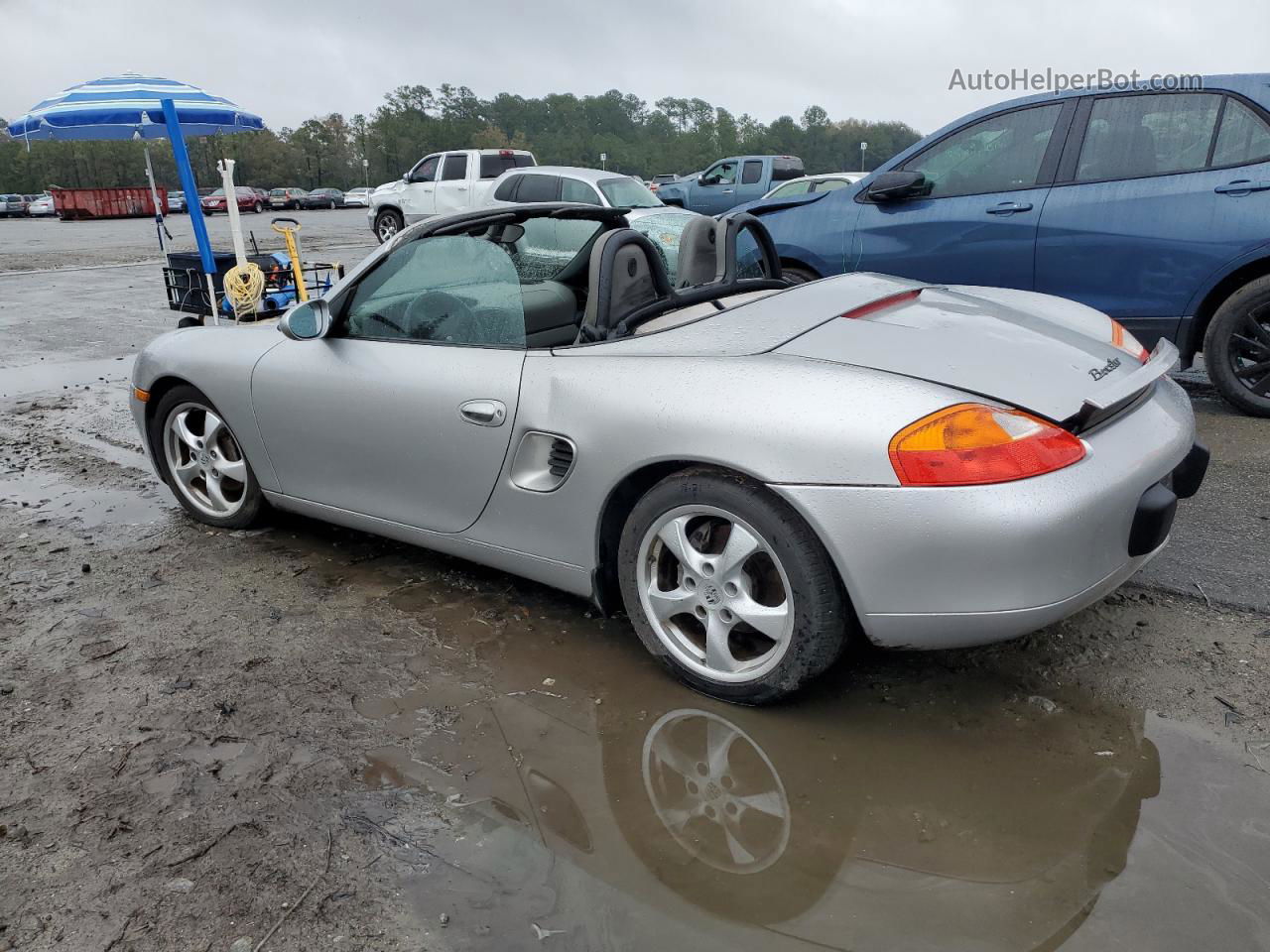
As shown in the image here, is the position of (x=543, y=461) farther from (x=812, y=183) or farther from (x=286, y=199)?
(x=286, y=199)

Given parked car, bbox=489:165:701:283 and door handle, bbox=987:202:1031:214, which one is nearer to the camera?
door handle, bbox=987:202:1031:214

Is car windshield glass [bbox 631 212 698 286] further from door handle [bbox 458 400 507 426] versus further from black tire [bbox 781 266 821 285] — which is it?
door handle [bbox 458 400 507 426]

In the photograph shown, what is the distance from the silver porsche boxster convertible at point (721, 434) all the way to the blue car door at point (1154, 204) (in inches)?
79.3

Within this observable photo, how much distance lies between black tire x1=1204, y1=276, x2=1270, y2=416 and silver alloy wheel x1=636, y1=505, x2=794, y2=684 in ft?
12.2

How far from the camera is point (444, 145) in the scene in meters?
91.2

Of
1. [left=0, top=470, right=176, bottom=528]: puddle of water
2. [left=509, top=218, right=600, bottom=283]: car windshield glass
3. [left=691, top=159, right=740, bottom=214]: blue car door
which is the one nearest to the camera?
[left=509, top=218, right=600, bottom=283]: car windshield glass

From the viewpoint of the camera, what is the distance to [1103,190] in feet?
17.0

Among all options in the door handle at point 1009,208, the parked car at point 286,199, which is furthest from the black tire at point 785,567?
the parked car at point 286,199

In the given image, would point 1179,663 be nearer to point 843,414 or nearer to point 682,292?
point 843,414

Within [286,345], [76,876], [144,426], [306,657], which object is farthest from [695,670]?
[144,426]

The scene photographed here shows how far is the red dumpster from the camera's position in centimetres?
4641

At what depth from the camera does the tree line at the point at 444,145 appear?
8619 cm

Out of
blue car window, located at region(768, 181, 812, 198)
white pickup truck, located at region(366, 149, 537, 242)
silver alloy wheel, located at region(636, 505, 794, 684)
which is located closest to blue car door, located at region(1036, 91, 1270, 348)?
silver alloy wheel, located at region(636, 505, 794, 684)

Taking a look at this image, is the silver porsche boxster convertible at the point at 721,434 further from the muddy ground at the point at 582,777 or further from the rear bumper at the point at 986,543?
the muddy ground at the point at 582,777
